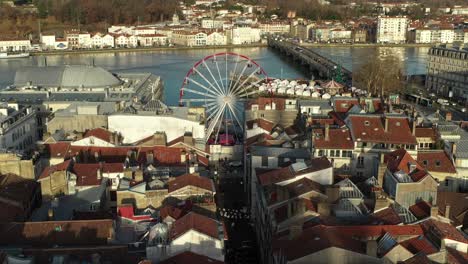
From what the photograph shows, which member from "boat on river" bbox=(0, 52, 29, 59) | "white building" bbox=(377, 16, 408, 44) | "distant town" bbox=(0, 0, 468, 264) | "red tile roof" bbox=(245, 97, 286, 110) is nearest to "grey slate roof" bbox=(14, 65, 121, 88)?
"distant town" bbox=(0, 0, 468, 264)

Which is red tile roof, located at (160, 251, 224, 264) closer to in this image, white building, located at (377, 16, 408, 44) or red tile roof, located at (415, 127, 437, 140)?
red tile roof, located at (415, 127, 437, 140)

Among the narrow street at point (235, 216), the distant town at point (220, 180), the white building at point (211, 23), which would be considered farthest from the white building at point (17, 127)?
the white building at point (211, 23)

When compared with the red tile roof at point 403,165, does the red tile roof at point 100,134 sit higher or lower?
lower

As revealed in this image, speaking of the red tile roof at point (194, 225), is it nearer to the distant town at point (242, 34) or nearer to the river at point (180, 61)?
the river at point (180, 61)

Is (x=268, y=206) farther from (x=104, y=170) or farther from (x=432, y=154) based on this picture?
(x=432, y=154)

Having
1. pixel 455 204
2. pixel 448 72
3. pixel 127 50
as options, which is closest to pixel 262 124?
pixel 455 204

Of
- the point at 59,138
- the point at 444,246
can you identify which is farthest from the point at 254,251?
the point at 59,138
